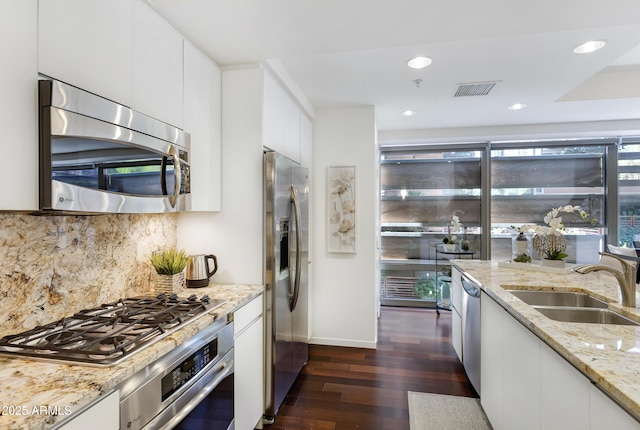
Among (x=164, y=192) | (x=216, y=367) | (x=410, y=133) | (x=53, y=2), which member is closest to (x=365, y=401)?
(x=216, y=367)

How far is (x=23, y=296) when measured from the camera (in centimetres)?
135

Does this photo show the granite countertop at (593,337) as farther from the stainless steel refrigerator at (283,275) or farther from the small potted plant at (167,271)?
the small potted plant at (167,271)

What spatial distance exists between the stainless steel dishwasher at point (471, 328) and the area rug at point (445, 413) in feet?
0.47

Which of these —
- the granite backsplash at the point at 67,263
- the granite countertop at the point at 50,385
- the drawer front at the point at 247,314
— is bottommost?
the drawer front at the point at 247,314

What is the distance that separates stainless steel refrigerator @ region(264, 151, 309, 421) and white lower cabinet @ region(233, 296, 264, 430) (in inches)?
2.5

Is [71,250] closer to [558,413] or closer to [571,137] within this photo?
[558,413]

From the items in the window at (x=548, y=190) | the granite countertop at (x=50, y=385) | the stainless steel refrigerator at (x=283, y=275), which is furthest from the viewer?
the window at (x=548, y=190)

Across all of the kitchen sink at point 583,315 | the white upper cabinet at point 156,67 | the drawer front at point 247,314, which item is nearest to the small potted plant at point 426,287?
the kitchen sink at point 583,315

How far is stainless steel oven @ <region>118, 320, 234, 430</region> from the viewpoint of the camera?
1.12m

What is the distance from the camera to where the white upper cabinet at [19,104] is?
39.9 inches

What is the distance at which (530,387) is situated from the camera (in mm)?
1503

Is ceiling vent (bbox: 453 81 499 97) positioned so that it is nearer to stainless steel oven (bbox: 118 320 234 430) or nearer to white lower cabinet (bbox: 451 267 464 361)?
white lower cabinet (bbox: 451 267 464 361)

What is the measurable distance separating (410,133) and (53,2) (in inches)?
166

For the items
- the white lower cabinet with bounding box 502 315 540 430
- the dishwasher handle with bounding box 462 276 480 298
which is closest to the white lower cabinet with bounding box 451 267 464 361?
the dishwasher handle with bounding box 462 276 480 298
